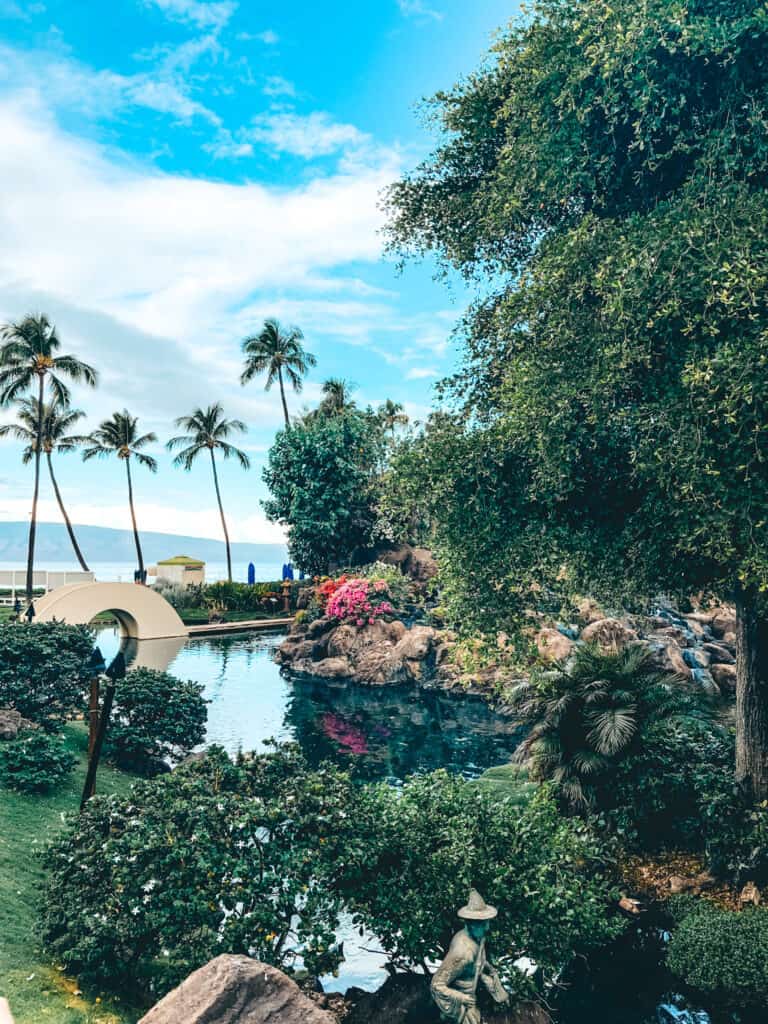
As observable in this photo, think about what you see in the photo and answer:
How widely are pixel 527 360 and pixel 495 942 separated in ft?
24.9

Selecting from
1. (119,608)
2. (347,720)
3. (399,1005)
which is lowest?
(347,720)

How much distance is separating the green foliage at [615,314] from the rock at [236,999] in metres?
6.44

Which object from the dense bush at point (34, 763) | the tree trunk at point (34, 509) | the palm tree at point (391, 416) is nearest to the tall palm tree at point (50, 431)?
the tree trunk at point (34, 509)

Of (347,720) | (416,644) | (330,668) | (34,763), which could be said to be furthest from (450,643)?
(34,763)

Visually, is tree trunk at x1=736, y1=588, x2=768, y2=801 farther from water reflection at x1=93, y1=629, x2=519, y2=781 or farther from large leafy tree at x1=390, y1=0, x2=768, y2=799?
water reflection at x1=93, y1=629, x2=519, y2=781

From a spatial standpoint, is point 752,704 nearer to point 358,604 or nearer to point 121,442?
point 358,604

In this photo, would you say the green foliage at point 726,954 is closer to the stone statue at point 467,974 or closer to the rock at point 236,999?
the stone statue at point 467,974

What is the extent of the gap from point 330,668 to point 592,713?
20194mm

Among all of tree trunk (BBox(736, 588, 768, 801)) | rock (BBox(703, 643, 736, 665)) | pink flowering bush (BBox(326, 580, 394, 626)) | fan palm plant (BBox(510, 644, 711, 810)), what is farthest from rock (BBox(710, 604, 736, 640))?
tree trunk (BBox(736, 588, 768, 801))

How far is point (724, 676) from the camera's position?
2569 centimetres

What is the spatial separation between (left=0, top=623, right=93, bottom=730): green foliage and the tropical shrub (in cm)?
717

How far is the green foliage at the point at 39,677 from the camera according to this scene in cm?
1425

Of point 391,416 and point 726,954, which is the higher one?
point 391,416

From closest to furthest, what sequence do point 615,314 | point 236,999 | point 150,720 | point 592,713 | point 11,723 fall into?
point 236,999
point 615,314
point 592,713
point 11,723
point 150,720
